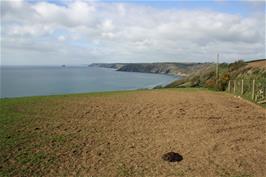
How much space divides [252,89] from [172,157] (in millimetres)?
13819

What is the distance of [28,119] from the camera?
10320mm

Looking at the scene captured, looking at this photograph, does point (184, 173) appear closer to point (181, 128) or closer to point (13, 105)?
point (181, 128)

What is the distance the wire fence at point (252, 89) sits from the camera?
17.2m

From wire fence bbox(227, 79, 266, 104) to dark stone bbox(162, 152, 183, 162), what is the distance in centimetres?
1136

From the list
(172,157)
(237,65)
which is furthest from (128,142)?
(237,65)

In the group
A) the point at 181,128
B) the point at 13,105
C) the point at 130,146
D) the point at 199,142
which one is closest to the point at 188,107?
the point at 181,128

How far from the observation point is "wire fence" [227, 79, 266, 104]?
17177 mm

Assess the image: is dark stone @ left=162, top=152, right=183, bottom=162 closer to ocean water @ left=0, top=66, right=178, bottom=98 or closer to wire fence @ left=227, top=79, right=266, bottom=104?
wire fence @ left=227, top=79, right=266, bottom=104

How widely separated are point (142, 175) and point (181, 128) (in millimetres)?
4414

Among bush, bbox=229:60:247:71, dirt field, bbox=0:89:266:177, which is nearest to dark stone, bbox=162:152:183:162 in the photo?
dirt field, bbox=0:89:266:177

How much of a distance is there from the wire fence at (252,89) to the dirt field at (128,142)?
431cm

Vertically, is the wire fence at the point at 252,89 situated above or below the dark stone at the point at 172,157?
above

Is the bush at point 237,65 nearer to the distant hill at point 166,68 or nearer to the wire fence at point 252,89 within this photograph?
the wire fence at point 252,89

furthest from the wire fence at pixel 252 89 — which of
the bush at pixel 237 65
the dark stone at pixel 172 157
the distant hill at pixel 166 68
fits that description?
the distant hill at pixel 166 68
